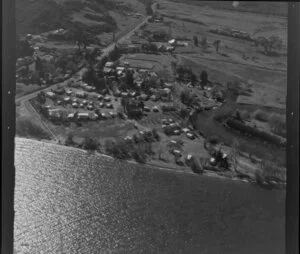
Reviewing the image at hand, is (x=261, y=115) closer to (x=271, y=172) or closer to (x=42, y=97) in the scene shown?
(x=271, y=172)

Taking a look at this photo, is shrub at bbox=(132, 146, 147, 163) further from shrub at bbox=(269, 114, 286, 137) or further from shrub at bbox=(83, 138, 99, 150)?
shrub at bbox=(269, 114, 286, 137)

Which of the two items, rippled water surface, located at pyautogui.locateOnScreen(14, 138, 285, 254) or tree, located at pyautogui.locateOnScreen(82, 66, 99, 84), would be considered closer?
rippled water surface, located at pyautogui.locateOnScreen(14, 138, 285, 254)

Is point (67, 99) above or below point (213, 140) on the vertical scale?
above

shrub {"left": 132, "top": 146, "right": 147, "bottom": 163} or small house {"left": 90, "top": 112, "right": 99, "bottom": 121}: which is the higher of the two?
small house {"left": 90, "top": 112, "right": 99, "bottom": 121}

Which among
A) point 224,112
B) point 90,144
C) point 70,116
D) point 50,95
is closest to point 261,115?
point 224,112

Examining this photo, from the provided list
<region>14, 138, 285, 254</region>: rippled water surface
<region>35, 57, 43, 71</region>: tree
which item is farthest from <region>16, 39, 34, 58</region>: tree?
<region>14, 138, 285, 254</region>: rippled water surface

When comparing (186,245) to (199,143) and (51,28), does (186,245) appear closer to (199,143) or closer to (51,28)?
(199,143)
